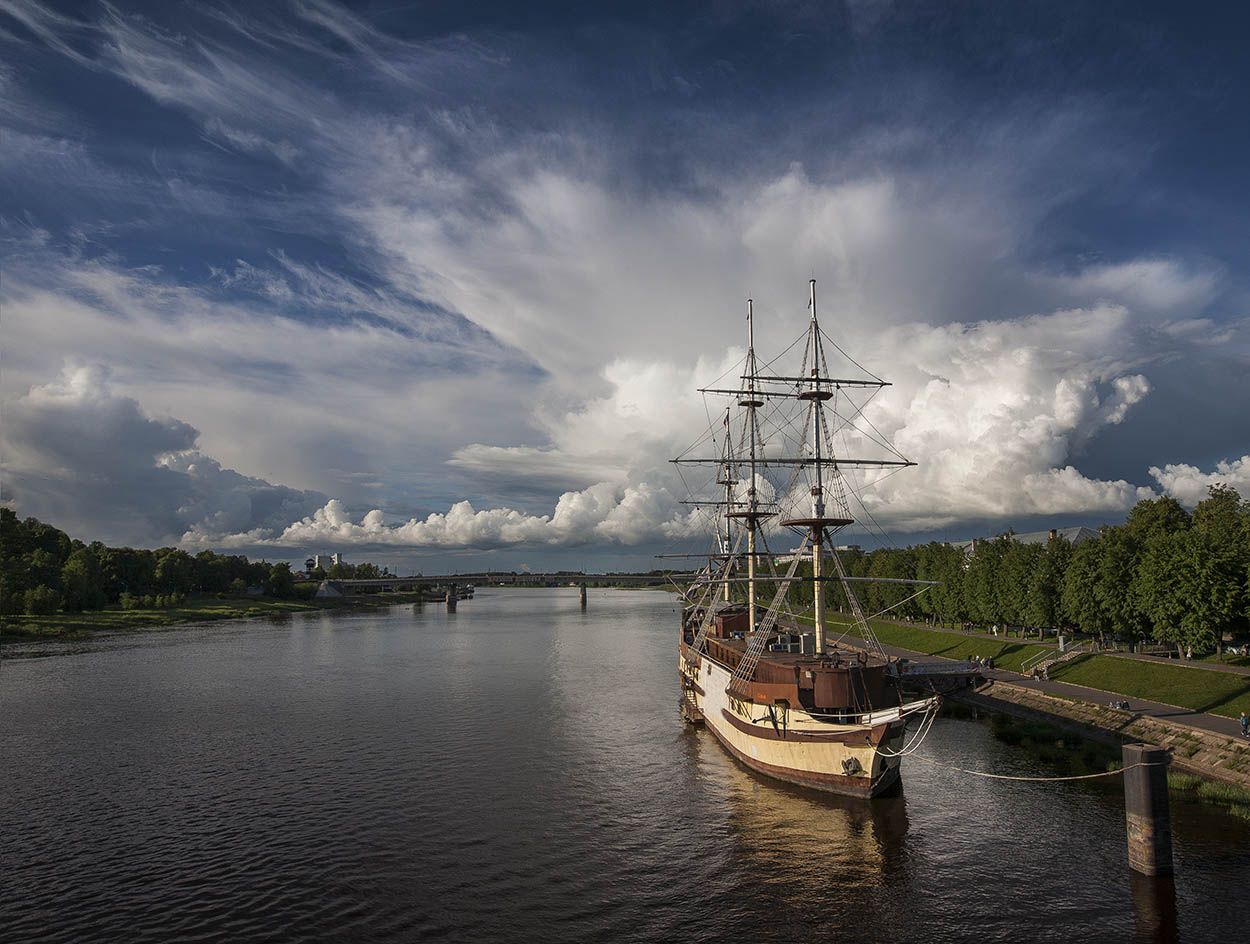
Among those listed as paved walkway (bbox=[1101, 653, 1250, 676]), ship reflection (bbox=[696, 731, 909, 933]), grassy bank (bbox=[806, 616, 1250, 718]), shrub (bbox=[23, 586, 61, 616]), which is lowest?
ship reflection (bbox=[696, 731, 909, 933])

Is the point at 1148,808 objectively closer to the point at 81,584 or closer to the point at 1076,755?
the point at 1076,755

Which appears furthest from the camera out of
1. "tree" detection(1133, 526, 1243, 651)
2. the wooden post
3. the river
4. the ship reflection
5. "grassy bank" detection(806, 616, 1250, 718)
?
"tree" detection(1133, 526, 1243, 651)

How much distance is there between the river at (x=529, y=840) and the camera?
111ft

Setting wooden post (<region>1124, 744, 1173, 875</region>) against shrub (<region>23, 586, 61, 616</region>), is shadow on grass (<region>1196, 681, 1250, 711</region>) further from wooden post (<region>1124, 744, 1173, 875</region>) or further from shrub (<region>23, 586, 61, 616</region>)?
shrub (<region>23, 586, 61, 616</region>)

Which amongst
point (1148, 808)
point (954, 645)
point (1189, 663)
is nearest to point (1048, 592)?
point (954, 645)

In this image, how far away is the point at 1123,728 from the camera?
61156 millimetres

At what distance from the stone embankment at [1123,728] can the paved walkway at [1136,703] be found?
877 mm

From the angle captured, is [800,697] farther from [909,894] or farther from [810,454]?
[810,454]

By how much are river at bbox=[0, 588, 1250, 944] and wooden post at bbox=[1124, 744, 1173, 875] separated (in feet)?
4.82

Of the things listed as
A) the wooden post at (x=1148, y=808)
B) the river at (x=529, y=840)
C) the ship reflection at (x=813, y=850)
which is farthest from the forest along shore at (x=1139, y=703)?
the ship reflection at (x=813, y=850)

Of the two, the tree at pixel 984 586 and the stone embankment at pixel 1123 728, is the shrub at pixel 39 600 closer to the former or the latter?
the stone embankment at pixel 1123 728

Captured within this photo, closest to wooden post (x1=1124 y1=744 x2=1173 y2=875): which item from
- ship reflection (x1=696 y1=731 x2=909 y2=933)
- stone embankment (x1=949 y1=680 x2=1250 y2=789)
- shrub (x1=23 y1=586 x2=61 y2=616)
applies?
ship reflection (x1=696 y1=731 x2=909 y2=933)

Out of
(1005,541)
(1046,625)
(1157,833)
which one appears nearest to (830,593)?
(1005,541)

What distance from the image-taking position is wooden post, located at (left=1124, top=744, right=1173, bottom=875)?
35.6 m
